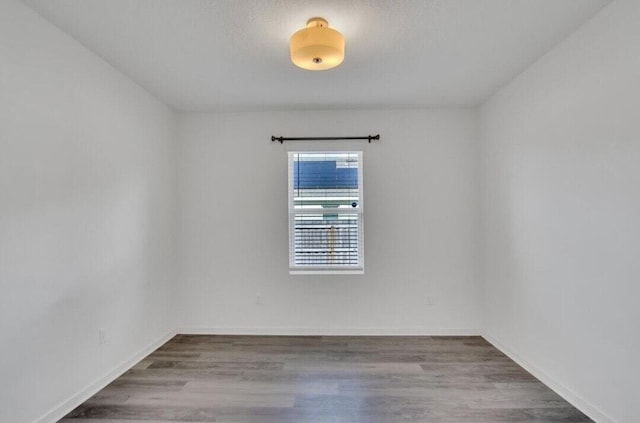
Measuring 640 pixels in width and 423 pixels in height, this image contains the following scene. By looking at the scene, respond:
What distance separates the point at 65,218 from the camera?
7.02ft

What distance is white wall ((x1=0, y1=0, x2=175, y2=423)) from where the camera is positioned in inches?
70.4

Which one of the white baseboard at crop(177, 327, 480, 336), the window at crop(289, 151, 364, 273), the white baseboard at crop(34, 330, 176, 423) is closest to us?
the white baseboard at crop(34, 330, 176, 423)

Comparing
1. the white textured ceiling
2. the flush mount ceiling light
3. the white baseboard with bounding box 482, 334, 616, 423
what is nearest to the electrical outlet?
the white textured ceiling

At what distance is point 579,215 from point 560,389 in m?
1.25

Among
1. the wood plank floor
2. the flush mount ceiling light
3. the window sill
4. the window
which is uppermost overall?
the flush mount ceiling light

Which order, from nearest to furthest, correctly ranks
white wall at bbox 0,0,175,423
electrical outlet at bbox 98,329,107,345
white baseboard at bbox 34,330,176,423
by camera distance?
1. white wall at bbox 0,0,175,423
2. white baseboard at bbox 34,330,176,423
3. electrical outlet at bbox 98,329,107,345

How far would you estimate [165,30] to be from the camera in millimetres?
2123

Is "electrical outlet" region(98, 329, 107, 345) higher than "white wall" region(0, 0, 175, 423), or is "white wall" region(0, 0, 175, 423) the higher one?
"white wall" region(0, 0, 175, 423)

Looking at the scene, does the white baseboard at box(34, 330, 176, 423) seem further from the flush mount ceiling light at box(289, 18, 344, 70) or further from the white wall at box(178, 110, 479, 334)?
the flush mount ceiling light at box(289, 18, 344, 70)

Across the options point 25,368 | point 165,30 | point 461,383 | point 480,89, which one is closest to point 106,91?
point 165,30

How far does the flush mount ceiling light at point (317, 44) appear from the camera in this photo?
192cm

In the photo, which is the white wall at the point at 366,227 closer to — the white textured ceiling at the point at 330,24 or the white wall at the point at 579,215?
the white textured ceiling at the point at 330,24

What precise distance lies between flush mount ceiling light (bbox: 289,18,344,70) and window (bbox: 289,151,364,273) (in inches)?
67.7

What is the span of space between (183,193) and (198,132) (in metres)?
0.72
